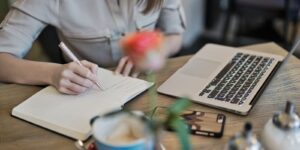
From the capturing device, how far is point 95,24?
118 cm

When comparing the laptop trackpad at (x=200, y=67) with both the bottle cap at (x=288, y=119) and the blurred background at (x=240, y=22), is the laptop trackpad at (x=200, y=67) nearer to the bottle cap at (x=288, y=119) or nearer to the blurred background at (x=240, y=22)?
the bottle cap at (x=288, y=119)

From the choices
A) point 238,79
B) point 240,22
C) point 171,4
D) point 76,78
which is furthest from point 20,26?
point 240,22

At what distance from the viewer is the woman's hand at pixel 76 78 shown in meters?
0.90

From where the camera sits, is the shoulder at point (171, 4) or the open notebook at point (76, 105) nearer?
the open notebook at point (76, 105)

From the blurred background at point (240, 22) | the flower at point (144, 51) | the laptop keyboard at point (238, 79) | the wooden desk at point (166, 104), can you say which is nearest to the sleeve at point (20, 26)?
the wooden desk at point (166, 104)

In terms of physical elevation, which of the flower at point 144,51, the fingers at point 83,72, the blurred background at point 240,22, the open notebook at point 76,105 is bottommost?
the blurred background at point 240,22

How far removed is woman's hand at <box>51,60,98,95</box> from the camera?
896mm

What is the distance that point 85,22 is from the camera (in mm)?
1169

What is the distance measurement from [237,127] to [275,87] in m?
0.20

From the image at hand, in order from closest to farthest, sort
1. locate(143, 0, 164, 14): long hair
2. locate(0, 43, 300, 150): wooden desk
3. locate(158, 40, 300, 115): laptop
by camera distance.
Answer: locate(0, 43, 300, 150): wooden desk → locate(158, 40, 300, 115): laptop → locate(143, 0, 164, 14): long hair

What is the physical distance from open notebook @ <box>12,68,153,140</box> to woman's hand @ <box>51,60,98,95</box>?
1 centimetres

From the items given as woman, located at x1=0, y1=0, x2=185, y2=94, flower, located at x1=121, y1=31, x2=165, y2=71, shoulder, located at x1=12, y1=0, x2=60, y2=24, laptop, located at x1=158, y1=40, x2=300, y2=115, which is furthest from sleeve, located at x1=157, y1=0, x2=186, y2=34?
flower, located at x1=121, y1=31, x2=165, y2=71

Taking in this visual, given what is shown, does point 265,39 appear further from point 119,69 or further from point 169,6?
point 119,69

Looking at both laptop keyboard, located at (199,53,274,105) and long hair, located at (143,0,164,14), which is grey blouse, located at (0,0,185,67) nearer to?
long hair, located at (143,0,164,14)
